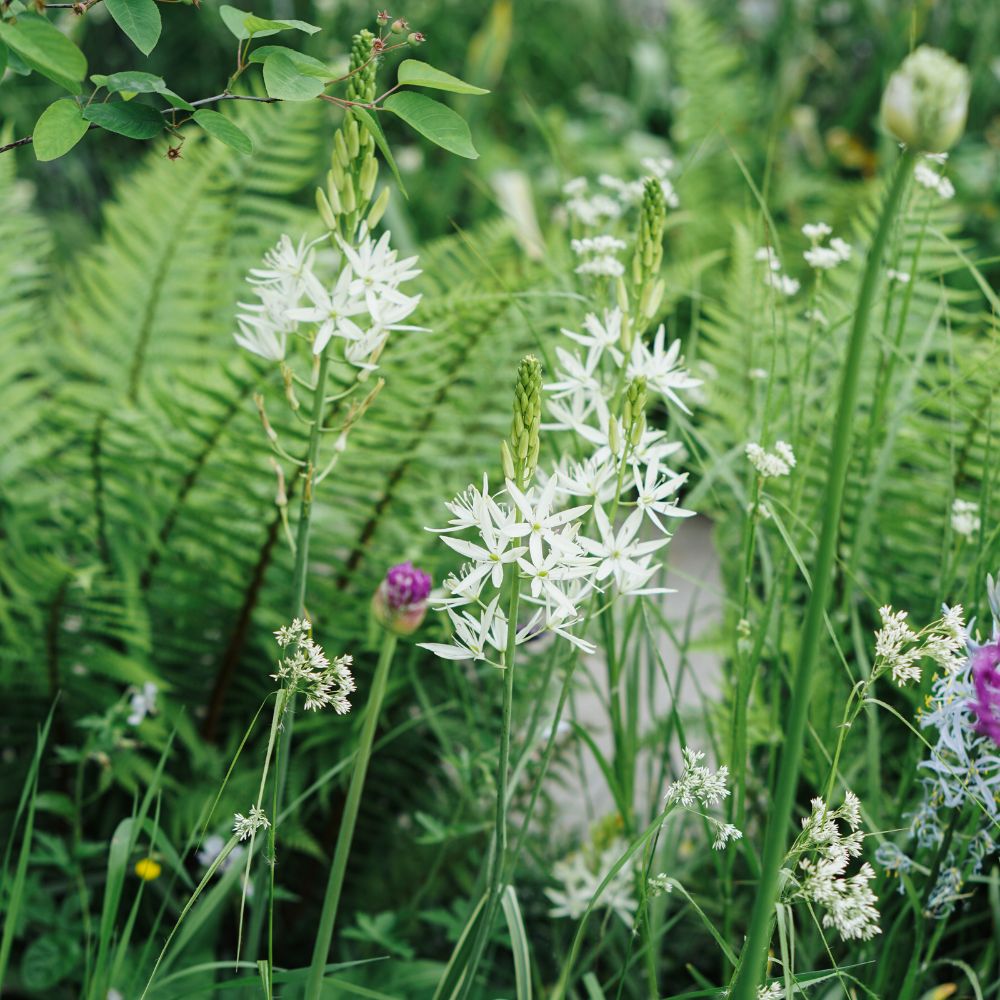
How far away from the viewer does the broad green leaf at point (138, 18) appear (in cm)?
82

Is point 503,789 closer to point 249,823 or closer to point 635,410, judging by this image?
point 249,823

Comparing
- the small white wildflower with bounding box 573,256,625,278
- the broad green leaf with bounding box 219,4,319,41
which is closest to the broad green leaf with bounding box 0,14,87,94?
the broad green leaf with bounding box 219,4,319,41

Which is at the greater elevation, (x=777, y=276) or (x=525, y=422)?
(x=777, y=276)

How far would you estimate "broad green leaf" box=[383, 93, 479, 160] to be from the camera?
850 millimetres

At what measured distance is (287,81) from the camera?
820mm

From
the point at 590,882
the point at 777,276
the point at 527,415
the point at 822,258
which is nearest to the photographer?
the point at 527,415

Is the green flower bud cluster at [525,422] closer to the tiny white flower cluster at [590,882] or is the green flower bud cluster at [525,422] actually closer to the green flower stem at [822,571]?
the green flower stem at [822,571]

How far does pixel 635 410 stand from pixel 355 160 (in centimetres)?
29

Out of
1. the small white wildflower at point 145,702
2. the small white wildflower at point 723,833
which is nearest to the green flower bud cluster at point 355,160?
the small white wildflower at point 723,833

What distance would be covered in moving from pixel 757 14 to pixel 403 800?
13.4 feet

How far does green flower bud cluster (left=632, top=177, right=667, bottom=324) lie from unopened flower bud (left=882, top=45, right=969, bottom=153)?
0.31 metres

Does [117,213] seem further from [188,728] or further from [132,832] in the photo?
[132,832]

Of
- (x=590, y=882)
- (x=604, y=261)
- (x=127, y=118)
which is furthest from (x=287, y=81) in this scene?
(x=590, y=882)

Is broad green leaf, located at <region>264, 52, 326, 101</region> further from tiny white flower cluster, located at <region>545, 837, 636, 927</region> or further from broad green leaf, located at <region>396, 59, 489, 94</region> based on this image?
tiny white flower cluster, located at <region>545, 837, 636, 927</region>
